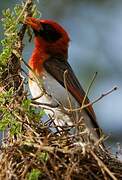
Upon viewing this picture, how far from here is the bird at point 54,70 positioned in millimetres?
5219

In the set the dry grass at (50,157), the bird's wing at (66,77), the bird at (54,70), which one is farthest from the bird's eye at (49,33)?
the dry grass at (50,157)

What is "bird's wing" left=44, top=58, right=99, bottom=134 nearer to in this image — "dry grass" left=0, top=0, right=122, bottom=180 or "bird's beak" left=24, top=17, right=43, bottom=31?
"bird's beak" left=24, top=17, right=43, bottom=31

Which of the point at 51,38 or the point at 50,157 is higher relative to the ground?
the point at 51,38

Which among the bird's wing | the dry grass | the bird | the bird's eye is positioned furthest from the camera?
the bird's eye

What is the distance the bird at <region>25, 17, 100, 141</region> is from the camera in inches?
205

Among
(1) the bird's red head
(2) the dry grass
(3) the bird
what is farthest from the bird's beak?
(2) the dry grass

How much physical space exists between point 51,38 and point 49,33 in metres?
0.11

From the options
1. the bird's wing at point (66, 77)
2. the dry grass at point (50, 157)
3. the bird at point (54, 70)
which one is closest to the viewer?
the dry grass at point (50, 157)

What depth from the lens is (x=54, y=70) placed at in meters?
5.63

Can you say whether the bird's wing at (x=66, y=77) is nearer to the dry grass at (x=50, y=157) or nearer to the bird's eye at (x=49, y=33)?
the bird's eye at (x=49, y=33)

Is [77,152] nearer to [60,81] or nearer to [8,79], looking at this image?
[8,79]

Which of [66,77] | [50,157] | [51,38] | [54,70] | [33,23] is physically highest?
[51,38]

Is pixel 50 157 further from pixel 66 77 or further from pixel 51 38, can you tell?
pixel 51 38

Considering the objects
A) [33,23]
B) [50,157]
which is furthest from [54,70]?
[50,157]
